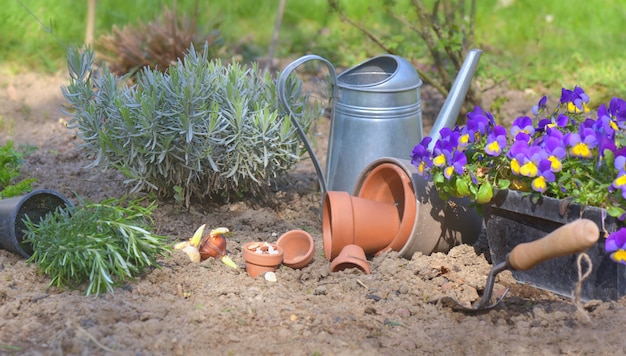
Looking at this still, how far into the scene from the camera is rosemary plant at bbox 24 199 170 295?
2.35 metres

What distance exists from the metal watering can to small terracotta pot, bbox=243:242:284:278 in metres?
0.57

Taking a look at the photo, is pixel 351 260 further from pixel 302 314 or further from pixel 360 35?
pixel 360 35

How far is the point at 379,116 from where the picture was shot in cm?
324

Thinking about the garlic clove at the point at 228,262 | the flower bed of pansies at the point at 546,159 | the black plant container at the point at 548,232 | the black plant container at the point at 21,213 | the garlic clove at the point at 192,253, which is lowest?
the garlic clove at the point at 228,262

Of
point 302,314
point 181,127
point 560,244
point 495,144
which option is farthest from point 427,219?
point 181,127

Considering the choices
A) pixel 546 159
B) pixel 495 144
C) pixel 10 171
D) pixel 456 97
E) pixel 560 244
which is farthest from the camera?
pixel 10 171

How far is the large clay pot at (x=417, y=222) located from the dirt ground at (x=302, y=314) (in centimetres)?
5

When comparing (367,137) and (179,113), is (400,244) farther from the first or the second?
(179,113)

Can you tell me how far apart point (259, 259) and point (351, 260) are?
0.33 m

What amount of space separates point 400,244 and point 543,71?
3.05m

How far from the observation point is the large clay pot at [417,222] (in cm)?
277

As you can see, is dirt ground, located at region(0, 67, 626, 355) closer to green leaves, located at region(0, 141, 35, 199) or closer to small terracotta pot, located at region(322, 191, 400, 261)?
small terracotta pot, located at region(322, 191, 400, 261)

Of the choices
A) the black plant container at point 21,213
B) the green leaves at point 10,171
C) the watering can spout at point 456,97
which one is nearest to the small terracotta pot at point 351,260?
the watering can spout at point 456,97

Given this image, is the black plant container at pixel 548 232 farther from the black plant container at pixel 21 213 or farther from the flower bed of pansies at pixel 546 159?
the black plant container at pixel 21 213
